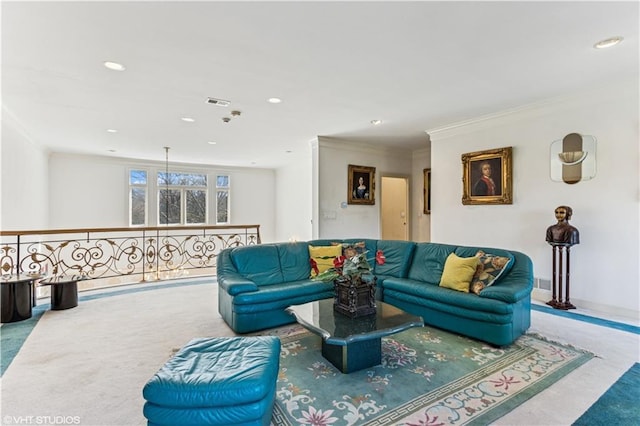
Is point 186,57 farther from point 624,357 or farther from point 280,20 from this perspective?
point 624,357

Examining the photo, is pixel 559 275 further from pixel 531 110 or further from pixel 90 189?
pixel 90 189

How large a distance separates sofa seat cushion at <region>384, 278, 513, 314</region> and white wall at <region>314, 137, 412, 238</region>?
2500 millimetres

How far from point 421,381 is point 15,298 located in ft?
14.7

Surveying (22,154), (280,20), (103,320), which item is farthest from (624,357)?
(22,154)

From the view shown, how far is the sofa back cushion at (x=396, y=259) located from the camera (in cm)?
412

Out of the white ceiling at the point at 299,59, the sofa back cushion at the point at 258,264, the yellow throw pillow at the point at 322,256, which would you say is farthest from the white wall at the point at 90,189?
the yellow throw pillow at the point at 322,256

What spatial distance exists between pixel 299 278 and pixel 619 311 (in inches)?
151

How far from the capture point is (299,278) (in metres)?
4.00

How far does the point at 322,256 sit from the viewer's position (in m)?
4.17

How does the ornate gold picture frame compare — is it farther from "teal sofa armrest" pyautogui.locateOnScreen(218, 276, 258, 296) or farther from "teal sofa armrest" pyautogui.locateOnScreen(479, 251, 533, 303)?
"teal sofa armrest" pyautogui.locateOnScreen(218, 276, 258, 296)

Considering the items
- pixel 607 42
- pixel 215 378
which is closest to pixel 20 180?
pixel 215 378

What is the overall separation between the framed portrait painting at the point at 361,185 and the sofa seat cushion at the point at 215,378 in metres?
4.76

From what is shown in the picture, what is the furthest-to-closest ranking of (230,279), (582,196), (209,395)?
1. (582,196)
2. (230,279)
3. (209,395)

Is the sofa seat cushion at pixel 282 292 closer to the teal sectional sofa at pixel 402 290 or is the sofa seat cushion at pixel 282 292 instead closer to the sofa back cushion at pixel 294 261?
the teal sectional sofa at pixel 402 290
